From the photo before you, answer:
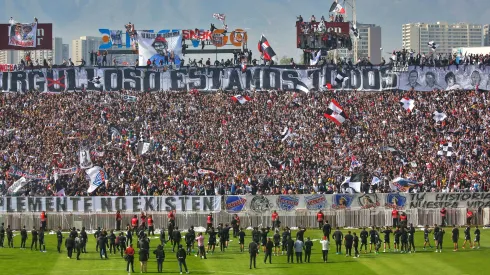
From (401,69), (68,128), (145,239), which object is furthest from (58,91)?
A: (145,239)

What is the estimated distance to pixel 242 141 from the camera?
79.6 meters

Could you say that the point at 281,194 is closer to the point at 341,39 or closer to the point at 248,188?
the point at 248,188

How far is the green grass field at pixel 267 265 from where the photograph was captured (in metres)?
48.0

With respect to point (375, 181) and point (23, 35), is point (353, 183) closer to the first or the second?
point (375, 181)

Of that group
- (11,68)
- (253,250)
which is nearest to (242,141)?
(11,68)

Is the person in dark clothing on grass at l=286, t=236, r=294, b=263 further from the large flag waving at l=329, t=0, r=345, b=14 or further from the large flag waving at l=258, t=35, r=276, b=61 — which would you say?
the large flag waving at l=329, t=0, r=345, b=14

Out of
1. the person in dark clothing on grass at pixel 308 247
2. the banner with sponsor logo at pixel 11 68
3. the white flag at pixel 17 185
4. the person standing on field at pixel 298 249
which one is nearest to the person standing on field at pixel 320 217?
the person in dark clothing on grass at pixel 308 247

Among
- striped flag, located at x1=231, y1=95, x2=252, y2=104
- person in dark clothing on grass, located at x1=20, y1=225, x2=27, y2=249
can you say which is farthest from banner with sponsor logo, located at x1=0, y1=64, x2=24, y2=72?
person in dark clothing on grass, located at x1=20, y1=225, x2=27, y2=249

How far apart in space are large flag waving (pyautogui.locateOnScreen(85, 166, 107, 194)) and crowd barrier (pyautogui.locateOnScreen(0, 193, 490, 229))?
368cm

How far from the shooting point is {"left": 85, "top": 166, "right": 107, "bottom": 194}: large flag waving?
236 feet

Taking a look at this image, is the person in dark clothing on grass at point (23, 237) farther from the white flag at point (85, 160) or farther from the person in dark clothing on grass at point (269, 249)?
the white flag at point (85, 160)

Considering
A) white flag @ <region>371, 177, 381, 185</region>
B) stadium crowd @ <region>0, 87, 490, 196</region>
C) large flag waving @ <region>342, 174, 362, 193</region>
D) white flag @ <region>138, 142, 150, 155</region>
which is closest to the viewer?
large flag waving @ <region>342, 174, 362, 193</region>

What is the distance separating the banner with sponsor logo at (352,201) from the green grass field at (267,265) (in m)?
12.0

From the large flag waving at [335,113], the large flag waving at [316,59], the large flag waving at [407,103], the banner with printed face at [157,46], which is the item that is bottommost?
the large flag waving at [335,113]
